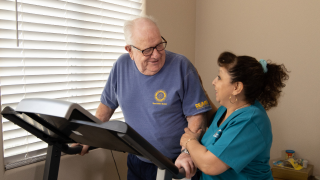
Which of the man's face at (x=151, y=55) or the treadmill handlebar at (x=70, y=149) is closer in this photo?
the treadmill handlebar at (x=70, y=149)

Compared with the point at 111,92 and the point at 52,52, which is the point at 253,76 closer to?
the point at 111,92

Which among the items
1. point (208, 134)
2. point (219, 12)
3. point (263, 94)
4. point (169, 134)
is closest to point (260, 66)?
point (263, 94)

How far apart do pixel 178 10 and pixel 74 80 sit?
1.47m

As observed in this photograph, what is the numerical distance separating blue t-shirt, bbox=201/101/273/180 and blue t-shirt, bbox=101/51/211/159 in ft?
1.14

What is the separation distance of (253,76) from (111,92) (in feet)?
3.10

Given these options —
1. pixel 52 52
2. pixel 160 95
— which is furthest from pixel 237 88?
pixel 52 52

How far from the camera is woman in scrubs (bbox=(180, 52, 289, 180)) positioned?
1157 millimetres

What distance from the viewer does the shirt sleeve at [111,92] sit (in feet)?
5.72

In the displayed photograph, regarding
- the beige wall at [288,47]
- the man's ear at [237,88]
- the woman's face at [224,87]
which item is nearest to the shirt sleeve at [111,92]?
the woman's face at [224,87]

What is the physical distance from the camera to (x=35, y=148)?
1729mm

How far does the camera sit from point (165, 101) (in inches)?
61.6

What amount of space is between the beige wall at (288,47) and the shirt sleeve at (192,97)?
155 cm

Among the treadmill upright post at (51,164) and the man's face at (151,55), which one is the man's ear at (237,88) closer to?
the man's face at (151,55)

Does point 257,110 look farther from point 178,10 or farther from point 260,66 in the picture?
point 178,10
